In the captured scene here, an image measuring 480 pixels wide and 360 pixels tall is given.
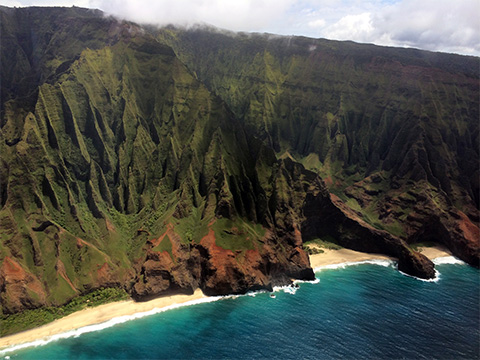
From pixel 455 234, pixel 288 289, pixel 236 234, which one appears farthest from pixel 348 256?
pixel 236 234

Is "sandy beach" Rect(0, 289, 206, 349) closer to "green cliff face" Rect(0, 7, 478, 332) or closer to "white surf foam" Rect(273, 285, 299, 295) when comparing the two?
"green cliff face" Rect(0, 7, 478, 332)

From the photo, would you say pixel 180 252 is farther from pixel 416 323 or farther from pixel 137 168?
pixel 416 323

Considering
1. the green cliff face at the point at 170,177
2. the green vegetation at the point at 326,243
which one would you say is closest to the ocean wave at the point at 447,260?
the green cliff face at the point at 170,177

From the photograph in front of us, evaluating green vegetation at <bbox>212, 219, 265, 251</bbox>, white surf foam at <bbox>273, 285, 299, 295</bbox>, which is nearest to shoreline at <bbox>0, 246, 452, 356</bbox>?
green vegetation at <bbox>212, 219, 265, 251</bbox>

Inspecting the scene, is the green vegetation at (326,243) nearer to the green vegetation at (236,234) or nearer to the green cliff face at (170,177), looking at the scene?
the green cliff face at (170,177)

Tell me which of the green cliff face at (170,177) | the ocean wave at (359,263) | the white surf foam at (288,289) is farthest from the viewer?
the ocean wave at (359,263)

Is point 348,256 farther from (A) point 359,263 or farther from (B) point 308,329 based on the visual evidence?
(B) point 308,329
